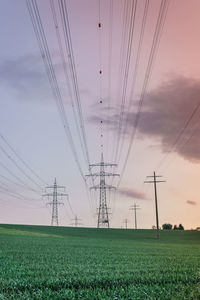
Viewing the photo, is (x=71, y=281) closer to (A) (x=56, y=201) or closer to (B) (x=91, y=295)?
(B) (x=91, y=295)

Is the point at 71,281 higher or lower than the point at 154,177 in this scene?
lower

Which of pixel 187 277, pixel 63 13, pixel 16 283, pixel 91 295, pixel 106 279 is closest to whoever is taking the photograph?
pixel 91 295

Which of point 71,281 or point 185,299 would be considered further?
point 71,281

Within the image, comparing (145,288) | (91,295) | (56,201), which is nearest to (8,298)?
(91,295)

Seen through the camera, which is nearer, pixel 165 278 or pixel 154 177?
pixel 165 278

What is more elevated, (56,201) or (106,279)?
(56,201)

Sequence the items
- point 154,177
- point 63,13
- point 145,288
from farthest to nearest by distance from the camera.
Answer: point 154,177 < point 63,13 < point 145,288

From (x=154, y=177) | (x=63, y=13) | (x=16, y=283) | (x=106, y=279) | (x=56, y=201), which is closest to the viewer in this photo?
(x=16, y=283)

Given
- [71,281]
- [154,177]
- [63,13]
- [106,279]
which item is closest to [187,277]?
[106,279]

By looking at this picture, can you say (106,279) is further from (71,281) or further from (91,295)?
(91,295)

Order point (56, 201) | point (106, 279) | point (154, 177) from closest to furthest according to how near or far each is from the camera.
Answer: point (106, 279), point (154, 177), point (56, 201)
